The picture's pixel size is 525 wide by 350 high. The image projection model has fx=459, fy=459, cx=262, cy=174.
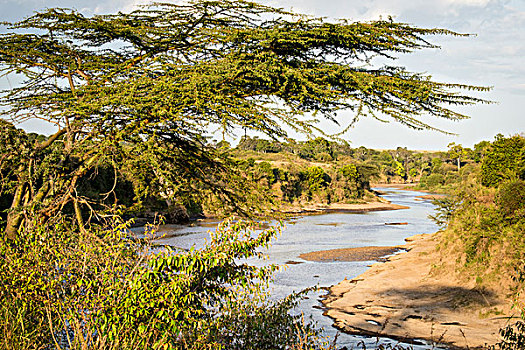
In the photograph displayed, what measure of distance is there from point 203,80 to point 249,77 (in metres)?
0.73

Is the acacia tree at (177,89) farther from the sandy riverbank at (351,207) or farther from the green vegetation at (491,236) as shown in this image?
the sandy riverbank at (351,207)

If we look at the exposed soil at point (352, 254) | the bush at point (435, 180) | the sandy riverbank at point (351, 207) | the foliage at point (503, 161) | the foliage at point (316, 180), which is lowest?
the sandy riverbank at point (351, 207)

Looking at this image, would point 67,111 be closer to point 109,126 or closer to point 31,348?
point 109,126

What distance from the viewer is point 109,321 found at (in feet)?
13.8

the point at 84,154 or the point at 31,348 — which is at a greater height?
the point at 84,154

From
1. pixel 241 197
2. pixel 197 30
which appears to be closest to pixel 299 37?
pixel 197 30

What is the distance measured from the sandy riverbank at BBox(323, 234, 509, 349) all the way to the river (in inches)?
28.3

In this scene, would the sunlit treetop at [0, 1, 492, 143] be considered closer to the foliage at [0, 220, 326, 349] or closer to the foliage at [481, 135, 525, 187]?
the foliage at [0, 220, 326, 349]

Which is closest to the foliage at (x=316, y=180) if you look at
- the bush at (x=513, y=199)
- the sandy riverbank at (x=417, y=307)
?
the sandy riverbank at (x=417, y=307)

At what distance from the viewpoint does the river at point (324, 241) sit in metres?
15.6

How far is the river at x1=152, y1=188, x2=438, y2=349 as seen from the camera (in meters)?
15.6

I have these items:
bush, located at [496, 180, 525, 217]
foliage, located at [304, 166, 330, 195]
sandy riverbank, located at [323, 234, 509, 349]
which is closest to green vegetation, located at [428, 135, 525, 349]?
bush, located at [496, 180, 525, 217]

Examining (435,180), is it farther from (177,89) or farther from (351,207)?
(177,89)

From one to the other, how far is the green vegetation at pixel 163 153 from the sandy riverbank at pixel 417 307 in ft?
20.3
